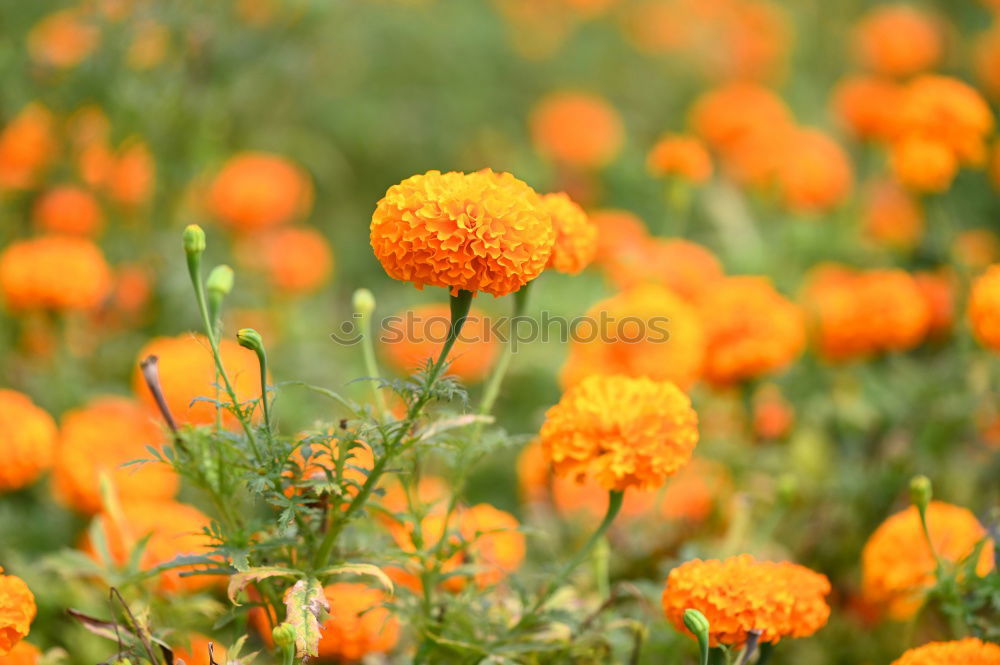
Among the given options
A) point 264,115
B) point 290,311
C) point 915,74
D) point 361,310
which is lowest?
point 290,311

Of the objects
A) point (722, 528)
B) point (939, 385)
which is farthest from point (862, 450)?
point (722, 528)

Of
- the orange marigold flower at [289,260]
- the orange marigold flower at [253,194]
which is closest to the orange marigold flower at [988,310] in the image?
the orange marigold flower at [289,260]

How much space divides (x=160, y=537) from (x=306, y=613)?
0.69m

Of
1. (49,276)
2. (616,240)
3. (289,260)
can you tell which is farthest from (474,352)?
(49,276)

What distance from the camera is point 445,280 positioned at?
1111 millimetres

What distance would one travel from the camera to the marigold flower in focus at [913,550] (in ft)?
4.99

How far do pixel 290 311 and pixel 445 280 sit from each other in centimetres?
185


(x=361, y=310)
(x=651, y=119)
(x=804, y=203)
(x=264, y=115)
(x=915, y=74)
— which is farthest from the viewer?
(x=651, y=119)

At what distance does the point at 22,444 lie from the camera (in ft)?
6.06

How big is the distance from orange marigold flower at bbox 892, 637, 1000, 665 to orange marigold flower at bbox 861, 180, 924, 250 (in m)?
1.85

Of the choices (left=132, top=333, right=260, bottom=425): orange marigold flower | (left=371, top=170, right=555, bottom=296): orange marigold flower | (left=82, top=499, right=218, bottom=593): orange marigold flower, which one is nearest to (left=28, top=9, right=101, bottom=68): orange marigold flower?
(left=132, top=333, right=260, bottom=425): orange marigold flower

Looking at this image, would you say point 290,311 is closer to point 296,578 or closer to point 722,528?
point 722,528

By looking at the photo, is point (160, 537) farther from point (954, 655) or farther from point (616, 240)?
point (616, 240)

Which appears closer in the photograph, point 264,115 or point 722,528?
point 722,528
